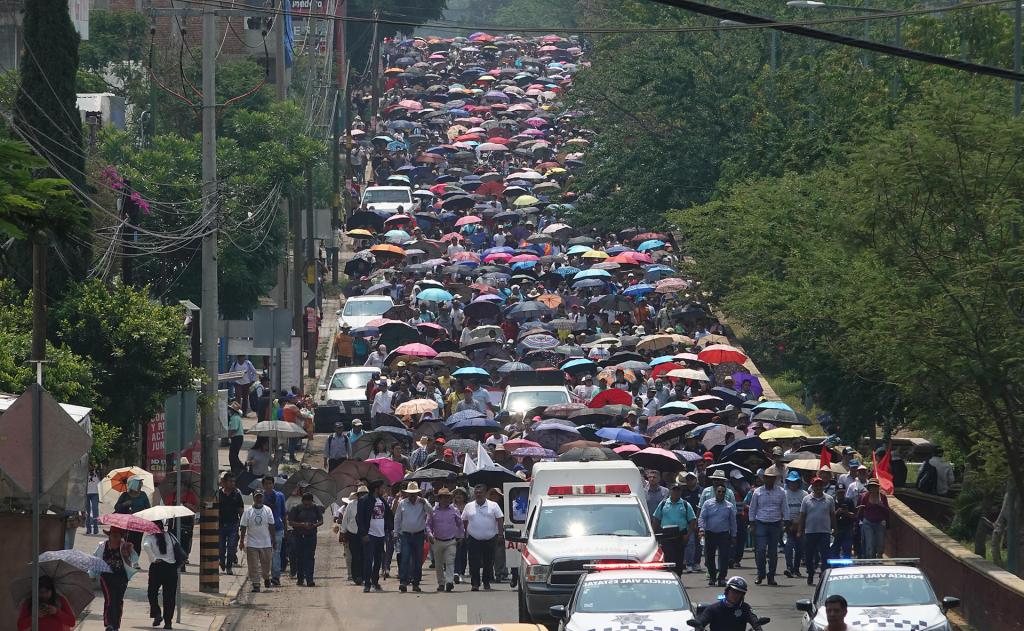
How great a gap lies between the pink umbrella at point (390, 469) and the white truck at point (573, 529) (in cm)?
607

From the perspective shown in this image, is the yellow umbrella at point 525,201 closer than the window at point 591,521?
No

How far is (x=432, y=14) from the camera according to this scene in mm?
126062

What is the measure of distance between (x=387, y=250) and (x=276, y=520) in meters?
30.4

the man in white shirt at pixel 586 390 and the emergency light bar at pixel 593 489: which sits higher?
the emergency light bar at pixel 593 489

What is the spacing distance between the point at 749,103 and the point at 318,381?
702 inches

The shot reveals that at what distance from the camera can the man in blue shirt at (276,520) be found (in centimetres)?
2503

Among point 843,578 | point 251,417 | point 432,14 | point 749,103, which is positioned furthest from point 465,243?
point 432,14

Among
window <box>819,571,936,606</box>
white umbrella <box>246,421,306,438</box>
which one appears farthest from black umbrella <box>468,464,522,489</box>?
window <box>819,571,936,606</box>

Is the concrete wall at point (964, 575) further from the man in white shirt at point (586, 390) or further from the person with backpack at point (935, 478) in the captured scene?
the man in white shirt at point (586, 390)

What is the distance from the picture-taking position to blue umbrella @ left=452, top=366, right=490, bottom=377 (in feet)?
128

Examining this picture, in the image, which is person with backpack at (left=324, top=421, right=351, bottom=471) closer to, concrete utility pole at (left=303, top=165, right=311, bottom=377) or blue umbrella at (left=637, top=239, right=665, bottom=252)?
concrete utility pole at (left=303, top=165, right=311, bottom=377)

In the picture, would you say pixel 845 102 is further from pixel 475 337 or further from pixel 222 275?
pixel 222 275

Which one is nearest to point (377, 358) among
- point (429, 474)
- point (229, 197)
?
point (229, 197)

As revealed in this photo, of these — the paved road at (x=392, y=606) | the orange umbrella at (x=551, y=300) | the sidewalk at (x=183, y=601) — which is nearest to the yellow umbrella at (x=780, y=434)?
the paved road at (x=392, y=606)
